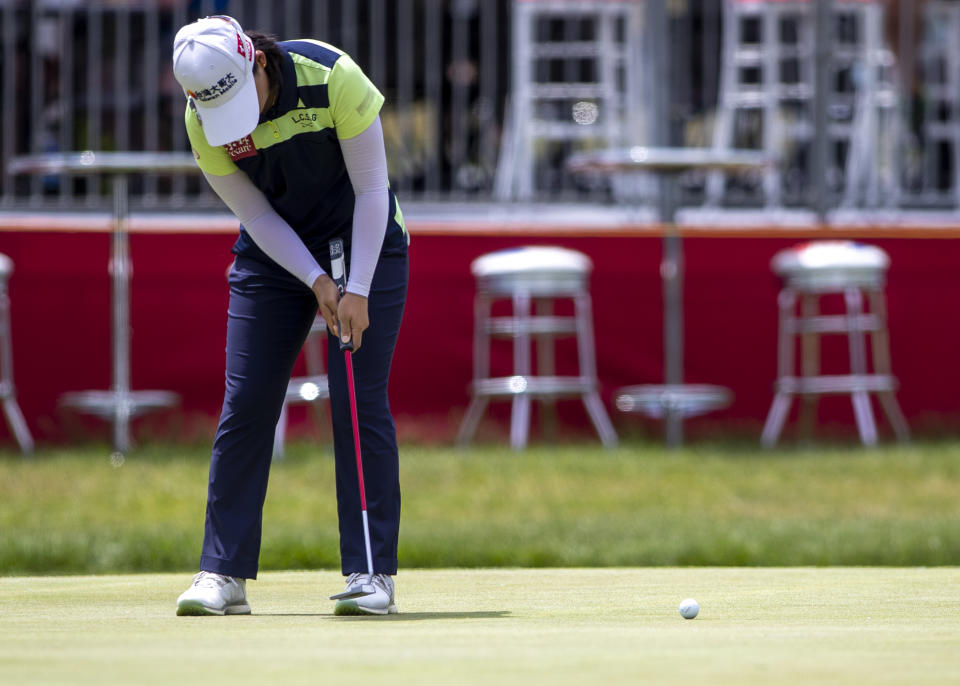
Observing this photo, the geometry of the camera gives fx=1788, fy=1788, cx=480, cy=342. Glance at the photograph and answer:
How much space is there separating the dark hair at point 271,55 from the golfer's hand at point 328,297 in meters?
0.52

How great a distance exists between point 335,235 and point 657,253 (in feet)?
18.0

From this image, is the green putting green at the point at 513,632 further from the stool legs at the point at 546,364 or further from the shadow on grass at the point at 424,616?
the stool legs at the point at 546,364

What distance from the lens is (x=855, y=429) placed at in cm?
1052

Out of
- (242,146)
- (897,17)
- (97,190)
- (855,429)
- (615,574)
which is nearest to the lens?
(242,146)

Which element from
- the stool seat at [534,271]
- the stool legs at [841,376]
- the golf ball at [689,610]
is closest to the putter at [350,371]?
the golf ball at [689,610]

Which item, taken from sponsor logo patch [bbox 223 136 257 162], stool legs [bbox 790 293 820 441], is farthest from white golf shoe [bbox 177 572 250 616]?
stool legs [bbox 790 293 820 441]

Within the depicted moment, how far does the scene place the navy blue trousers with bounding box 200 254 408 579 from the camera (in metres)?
4.83

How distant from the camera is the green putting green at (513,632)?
3.29 metres

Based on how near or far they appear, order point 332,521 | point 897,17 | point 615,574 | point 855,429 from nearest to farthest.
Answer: point 615,574 → point 332,521 → point 855,429 → point 897,17

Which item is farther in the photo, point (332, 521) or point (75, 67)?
point (75, 67)

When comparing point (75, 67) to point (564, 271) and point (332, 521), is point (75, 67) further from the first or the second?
point (332, 521)

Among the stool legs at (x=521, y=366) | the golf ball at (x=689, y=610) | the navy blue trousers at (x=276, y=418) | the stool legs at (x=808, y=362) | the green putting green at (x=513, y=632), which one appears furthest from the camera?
the stool legs at (x=808, y=362)

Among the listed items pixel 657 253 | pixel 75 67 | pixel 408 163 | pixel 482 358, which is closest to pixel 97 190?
pixel 75 67

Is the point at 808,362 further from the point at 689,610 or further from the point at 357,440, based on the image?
the point at 689,610
